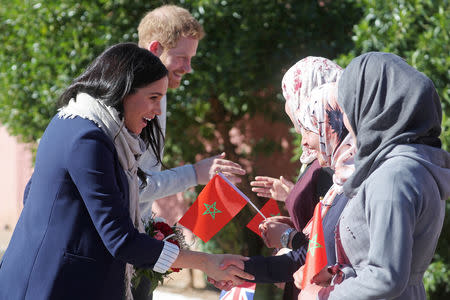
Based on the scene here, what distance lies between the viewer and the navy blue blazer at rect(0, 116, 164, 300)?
229 cm

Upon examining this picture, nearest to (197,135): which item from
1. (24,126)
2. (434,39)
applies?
(24,126)

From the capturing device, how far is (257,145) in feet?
21.3

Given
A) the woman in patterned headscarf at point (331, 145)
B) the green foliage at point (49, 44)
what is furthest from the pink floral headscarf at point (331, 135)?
the green foliage at point (49, 44)

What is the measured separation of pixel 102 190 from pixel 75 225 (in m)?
0.18

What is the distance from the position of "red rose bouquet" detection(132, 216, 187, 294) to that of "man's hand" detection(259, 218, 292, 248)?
0.43 meters

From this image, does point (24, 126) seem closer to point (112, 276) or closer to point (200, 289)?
point (200, 289)

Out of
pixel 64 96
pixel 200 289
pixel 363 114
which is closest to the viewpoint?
pixel 363 114

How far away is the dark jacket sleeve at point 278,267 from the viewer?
2.89 meters

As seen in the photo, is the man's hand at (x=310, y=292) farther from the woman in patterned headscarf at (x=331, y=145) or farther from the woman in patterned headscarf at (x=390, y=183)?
the woman in patterned headscarf at (x=331, y=145)

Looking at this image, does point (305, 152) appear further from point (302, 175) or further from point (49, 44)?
point (49, 44)

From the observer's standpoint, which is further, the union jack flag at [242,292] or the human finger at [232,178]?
the human finger at [232,178]

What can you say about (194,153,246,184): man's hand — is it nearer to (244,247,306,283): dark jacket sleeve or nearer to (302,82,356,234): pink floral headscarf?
(244,247,306,283): dark jacket sleeve

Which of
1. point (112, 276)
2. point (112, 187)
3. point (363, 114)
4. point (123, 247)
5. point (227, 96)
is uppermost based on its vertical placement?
point (363, 114)

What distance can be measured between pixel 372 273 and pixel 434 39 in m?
3.09
